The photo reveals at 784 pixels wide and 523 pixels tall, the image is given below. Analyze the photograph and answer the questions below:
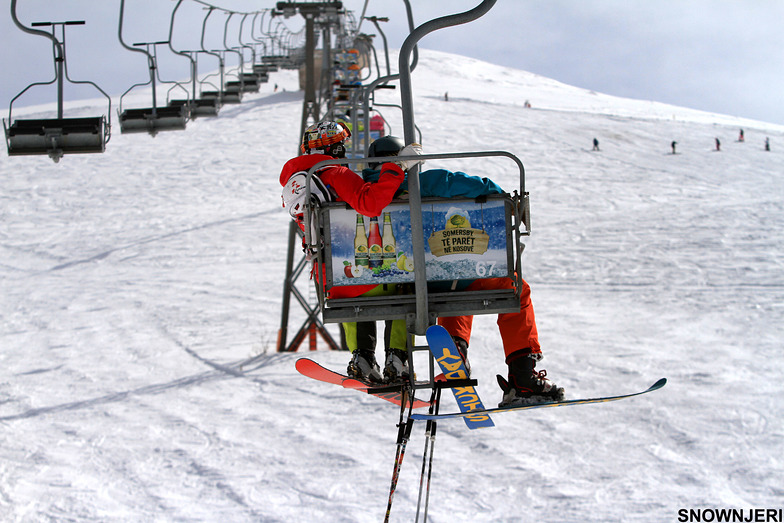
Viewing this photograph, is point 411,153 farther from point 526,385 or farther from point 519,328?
point 526,385

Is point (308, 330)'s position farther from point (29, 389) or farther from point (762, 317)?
point (762, 317)

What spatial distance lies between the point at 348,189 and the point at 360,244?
0.26m

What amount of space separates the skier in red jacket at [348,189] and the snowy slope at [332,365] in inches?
340

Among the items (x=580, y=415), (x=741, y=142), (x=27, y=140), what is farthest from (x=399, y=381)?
(x=741, y=142)

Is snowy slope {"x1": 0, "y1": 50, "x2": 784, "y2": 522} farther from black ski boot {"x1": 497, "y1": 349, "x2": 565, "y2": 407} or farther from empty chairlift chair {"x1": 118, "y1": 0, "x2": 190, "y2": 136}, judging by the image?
black ski boot {"x1": 497, "y1": 349, "x2": 565, "y2": 407}

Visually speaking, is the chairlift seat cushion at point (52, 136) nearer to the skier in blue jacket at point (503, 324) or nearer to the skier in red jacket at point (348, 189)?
the skier in red jacket at point (348, 189)

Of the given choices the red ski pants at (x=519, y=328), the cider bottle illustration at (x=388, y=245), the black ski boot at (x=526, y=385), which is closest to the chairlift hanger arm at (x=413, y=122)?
the cider bottle illustration at (x=388, y=245)

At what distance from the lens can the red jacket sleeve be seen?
10.2 feet

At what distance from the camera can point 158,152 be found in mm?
37094

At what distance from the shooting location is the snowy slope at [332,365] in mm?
12383

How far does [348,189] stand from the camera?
3.25 meters

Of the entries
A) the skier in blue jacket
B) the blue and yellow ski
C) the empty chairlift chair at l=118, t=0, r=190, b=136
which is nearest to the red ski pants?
the skier in blue jacket

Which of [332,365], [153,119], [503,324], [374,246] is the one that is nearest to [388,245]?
[374,246]

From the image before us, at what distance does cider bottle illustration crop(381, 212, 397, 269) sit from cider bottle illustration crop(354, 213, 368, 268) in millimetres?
77
